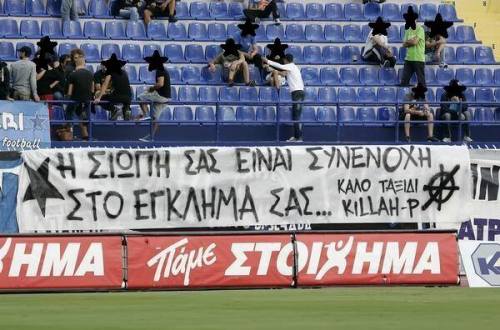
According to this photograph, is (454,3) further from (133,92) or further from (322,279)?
(322,279)

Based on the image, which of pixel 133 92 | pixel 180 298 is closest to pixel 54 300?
pixel 180 298

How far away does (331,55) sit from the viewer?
31.6m

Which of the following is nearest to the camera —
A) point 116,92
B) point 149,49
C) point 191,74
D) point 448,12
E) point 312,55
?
point 116,92

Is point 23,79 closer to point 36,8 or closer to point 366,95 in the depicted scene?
point 36,8

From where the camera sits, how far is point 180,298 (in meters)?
19.5

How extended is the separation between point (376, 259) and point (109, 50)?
10327 millimetres

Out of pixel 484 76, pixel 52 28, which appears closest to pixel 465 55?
pixel 484 76

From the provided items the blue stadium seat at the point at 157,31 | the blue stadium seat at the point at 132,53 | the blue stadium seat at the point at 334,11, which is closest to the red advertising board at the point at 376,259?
the blue stadium seat at the point at 132,53

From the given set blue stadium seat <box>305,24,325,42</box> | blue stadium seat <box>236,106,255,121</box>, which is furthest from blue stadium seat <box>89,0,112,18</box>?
blue stadium seat <box>305,24,325,42</box>

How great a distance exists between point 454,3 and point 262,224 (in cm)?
A: 1268

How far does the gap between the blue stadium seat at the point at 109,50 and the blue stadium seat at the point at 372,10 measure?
Result: 6.24 meters

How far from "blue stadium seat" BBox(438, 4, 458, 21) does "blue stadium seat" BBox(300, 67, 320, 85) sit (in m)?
4.17

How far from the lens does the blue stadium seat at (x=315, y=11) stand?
108 ft

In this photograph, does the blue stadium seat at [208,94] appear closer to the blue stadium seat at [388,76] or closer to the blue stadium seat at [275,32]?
the blue stadium seat at [275,32]
